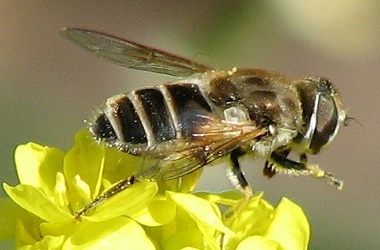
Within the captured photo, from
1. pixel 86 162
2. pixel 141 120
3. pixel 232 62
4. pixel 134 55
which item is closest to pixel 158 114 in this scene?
pixel 141 120

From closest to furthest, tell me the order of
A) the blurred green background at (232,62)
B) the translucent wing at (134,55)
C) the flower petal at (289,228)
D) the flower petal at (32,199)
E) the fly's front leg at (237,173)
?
the flower petal at (32,199), the flower petal at (289,228), the fly's front leg at (237,173), the translucent wing at (134,55), the blurred green background at (232,62)

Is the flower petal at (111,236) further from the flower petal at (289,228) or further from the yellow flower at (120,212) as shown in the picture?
the flower petal at (289,228)

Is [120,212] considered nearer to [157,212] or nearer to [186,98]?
[157,212]

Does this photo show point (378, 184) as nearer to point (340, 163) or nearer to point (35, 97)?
point (340, 163)

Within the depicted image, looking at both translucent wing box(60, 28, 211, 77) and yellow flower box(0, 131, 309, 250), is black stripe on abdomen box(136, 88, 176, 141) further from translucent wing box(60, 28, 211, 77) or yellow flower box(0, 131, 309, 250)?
translucent wing box(60, 28, 211, 77)

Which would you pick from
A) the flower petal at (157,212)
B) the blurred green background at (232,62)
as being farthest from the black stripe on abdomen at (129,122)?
the blurred green background at (232,62)
